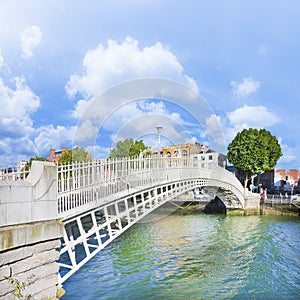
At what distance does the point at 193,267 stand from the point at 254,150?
89.9 ft

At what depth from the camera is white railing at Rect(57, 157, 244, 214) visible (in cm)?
838

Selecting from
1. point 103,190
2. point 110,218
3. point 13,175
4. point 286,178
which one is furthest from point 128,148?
point 13,175

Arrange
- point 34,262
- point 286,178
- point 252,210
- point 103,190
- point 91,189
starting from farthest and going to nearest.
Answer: point 286,178 → point 252,210 → point 103,190 → point 91,189 → point 34,262

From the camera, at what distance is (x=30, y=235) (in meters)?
5.58

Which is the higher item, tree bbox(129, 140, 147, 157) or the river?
tree bbox(129, 140, 147, 157)

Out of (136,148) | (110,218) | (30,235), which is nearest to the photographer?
(30,235)

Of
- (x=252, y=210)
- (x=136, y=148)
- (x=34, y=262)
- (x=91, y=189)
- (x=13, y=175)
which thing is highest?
(x=136, y=148)

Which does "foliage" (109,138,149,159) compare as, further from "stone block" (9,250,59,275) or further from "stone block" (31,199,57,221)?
"stone block" (9,250,59,275)

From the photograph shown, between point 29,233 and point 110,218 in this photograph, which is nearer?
point 29,233

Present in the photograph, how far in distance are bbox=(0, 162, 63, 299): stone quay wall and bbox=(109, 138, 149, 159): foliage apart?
102ft

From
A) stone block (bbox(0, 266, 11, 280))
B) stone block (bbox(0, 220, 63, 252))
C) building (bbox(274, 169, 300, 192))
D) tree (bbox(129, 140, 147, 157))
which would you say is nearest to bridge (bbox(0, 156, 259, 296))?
stone block (bbox(0, 220, 63, 252))

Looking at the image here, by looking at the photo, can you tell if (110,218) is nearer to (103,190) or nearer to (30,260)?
(103,190)

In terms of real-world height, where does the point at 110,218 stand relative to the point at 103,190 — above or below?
below

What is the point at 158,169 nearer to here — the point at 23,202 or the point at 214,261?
the point at 214,261
